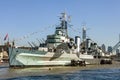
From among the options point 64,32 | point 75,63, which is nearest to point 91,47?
point 64,32

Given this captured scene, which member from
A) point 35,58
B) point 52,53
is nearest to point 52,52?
point 52,53

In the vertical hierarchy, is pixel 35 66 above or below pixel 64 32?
below

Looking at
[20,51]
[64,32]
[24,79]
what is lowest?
[24,79]

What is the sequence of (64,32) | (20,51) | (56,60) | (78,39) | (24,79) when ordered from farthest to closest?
1. (78,39)
2. (64,32)
3. (56,60)
4. (20,51)
5. (24,79)

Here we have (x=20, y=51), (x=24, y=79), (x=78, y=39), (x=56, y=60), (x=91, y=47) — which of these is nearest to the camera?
(x=24, y=79)

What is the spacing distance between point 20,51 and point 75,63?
929 inches

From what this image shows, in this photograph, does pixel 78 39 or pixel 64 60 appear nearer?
pixel 64 60

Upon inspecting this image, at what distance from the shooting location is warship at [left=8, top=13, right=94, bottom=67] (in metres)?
91.1

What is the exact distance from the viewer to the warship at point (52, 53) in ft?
299

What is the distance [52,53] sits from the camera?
10125 cm

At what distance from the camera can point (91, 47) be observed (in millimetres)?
152250

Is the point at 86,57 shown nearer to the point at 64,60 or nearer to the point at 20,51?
the point at 64,60

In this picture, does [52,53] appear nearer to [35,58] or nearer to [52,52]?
[52,52]

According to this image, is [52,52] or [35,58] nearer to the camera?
[35,58]
